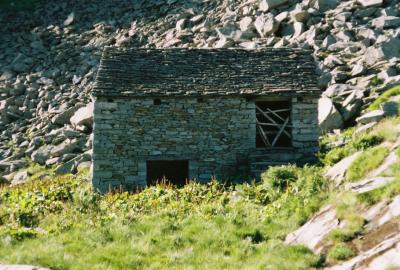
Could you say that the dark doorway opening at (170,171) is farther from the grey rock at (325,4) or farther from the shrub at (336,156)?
the grey rock at (325,4)

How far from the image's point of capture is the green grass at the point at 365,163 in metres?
12.3

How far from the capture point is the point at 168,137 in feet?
59.9

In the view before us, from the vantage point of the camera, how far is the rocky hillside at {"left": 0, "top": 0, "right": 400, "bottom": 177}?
79.0ft

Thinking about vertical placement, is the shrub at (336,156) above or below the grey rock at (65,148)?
above

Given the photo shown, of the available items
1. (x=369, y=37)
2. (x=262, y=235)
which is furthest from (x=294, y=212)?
(x=369, y=37)

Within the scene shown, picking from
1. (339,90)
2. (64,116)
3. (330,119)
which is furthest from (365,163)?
(64,116)

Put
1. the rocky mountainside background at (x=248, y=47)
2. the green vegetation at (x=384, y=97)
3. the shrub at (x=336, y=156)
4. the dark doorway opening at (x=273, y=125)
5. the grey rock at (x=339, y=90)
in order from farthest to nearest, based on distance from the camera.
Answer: the grey rock at (x=339, y=90), the green vegetation at (x=384, y=97), the dark doorway opening at (x=273, y=125), the shrub at (x=336, y=156), the rocky mountainside background at (x=248, y=47)

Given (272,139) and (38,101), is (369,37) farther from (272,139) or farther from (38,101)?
(38,101)

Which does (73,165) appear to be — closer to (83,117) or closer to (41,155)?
(41,155)

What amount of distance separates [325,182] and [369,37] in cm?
1600

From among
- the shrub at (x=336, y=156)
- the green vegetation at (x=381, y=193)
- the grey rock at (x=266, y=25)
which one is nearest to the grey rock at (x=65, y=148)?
the shrub at (x=336, y=156)

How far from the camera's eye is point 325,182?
13.1 m

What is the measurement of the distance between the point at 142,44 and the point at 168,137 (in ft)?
56.8

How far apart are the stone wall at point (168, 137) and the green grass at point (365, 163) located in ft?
17.5
